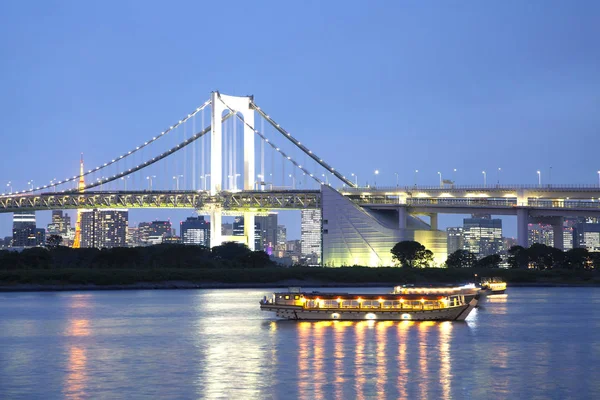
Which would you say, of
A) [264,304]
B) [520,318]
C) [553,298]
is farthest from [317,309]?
[553,298]

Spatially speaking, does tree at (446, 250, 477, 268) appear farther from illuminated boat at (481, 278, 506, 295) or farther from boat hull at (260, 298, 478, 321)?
boat hull at (260, 298, 478, 321)

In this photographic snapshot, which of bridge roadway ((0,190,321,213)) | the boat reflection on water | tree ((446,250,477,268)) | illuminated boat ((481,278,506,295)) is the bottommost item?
the boat reflection on water

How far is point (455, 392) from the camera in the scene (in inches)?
1065

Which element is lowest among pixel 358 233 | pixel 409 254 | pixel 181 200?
pixel 409 254

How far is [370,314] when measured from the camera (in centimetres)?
4888

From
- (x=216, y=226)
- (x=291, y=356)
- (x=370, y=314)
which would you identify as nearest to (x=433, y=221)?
(x=216, y=226)

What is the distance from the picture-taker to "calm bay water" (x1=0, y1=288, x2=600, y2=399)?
90.7 feet

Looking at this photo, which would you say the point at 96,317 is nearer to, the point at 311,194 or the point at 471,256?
the point at 311,194

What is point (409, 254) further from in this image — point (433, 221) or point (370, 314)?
point (370, 314)

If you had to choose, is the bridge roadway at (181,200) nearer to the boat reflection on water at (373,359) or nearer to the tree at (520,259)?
the tree at (520,259)

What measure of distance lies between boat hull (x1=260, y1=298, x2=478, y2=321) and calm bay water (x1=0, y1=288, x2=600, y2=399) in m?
0.57

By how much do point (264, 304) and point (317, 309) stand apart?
234 centimetres

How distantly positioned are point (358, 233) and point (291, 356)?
53755mm

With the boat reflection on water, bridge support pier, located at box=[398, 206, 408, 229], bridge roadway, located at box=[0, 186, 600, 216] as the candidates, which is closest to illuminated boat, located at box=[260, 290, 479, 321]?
the boat reflection on water
